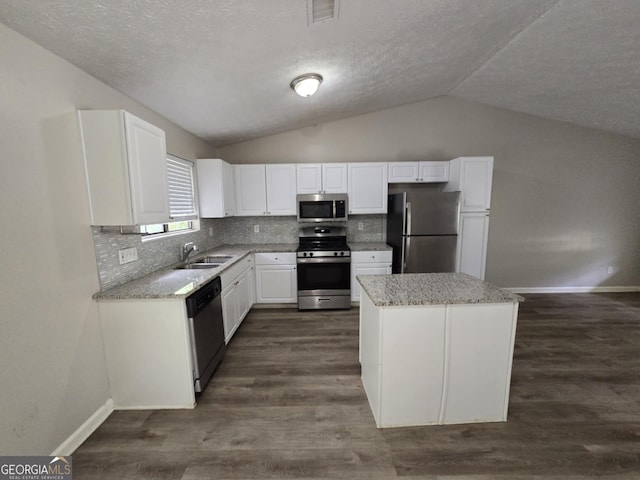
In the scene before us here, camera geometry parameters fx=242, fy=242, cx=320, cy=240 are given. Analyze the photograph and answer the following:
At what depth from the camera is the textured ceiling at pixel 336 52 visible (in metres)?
1.33

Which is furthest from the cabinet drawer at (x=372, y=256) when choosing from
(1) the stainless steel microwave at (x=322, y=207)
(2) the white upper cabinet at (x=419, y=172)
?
(2) the white upper cabinet at (x=419, y=172)

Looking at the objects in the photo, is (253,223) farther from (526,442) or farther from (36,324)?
(526,442)

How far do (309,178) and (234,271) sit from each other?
1739 millimetres

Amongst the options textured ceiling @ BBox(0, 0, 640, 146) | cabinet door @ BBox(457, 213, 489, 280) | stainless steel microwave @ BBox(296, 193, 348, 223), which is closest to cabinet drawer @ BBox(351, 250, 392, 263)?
stainless steel microwave @ BBox(296, 193, 348, 223)

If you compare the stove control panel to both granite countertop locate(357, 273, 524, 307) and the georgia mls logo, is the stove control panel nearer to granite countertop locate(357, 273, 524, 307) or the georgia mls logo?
granite countertop locate(357, 273, 524, 307)

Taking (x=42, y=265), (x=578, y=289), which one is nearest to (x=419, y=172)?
(x=578, y=289)

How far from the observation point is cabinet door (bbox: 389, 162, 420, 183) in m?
3.60

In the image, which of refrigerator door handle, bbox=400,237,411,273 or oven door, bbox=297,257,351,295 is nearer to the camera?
refrigerator door handle, bbox=400,237,411,273

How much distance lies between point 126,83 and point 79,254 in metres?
1.32

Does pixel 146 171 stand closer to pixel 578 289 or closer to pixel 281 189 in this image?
pixel 281 189

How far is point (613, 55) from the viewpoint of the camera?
7.38 feet

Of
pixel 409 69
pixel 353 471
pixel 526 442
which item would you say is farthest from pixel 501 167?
pixel 353 471

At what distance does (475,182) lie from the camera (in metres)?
3.31

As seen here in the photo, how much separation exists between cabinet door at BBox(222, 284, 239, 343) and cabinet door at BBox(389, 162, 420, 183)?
273 cm
